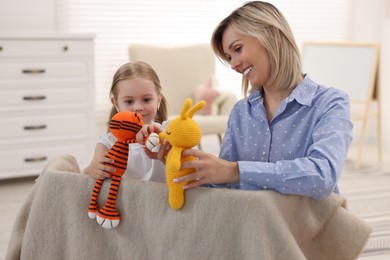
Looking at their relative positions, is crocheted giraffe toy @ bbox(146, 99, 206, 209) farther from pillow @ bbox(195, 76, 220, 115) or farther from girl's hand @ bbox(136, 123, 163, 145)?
pillow @ bbox(195, 76, 220, 115)

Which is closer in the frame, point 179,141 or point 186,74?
point 179,141

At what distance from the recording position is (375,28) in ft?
18.2

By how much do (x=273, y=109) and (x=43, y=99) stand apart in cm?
258

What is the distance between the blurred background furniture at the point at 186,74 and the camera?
Answer: 4.19 metres

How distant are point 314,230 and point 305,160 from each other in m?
0.15

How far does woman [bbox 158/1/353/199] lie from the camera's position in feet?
4.08

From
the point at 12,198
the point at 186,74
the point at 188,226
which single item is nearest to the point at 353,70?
the point at 186,74

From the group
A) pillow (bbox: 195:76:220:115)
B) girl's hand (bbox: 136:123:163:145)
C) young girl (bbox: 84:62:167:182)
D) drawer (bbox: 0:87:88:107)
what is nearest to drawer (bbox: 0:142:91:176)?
drawer (bbox: 0:87:88:107)

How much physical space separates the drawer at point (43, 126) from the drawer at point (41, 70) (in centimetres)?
27

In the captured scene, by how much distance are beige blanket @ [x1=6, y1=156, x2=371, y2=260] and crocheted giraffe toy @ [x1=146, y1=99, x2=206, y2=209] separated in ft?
0.08

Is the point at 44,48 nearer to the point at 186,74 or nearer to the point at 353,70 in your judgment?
the point at 186,74

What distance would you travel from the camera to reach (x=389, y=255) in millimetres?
2627

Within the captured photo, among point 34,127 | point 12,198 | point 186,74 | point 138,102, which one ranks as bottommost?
point 12,198

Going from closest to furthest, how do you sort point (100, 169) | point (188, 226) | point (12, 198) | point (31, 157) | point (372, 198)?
point (188, 226)
point (100, 169)
point (12, 198)
point (372, 198)
point (31, 157)
